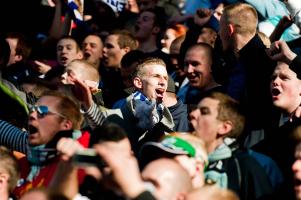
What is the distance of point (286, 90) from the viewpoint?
26.7ft

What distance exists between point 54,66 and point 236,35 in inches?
130

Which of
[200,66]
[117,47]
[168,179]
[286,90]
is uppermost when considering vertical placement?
[168,179]

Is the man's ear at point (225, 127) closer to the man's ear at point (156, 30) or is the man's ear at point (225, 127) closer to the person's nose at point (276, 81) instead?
the person's nose at point (276, 81)

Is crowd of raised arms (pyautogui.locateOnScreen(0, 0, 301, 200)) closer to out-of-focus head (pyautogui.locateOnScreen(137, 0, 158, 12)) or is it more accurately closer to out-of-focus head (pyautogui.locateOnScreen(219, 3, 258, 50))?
out-of-focus head (pyautogui.locateOnScreen(219, 3, 258, 50))

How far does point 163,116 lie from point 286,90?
40.4 inches

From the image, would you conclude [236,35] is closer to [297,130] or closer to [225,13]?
[225,13]

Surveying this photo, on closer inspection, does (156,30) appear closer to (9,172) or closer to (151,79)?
(151,79)

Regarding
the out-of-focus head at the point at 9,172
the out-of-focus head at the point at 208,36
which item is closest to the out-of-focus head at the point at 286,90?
the out-of-focus head at the point at 9,172

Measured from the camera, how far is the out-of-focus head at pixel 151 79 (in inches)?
347

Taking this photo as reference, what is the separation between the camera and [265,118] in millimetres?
8273

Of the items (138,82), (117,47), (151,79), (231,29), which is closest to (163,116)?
(151,79)

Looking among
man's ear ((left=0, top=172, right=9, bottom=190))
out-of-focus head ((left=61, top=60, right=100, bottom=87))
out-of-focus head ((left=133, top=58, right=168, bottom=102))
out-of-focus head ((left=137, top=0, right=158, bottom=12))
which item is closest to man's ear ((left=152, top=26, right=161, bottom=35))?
out-of-focus head ((left=137, top=0, right=158, bottom=12))

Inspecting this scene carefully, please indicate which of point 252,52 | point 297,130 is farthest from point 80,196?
point 252,52

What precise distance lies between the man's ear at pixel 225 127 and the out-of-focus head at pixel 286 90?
75 cm
